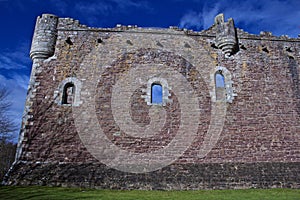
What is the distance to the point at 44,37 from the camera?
40.4 ft

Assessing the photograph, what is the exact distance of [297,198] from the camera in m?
7.92

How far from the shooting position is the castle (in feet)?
34.0

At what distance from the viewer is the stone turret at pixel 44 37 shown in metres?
12.1

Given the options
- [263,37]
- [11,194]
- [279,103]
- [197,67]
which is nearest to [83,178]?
[11,194]

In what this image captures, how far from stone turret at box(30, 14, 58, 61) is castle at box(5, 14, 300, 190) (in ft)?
0.17

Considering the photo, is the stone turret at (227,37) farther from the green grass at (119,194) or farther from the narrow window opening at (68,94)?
the narrow window opening at (68,94)

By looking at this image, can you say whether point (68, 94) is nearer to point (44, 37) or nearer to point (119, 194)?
point (44, 37)

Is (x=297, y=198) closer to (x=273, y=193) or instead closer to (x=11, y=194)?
(x=273, y=193)

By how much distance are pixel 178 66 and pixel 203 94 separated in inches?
74.3

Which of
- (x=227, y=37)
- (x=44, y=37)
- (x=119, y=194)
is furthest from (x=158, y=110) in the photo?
(x=44, y=37)

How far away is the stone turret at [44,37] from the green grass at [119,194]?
629cm

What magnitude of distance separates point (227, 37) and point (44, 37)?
30.7 feet

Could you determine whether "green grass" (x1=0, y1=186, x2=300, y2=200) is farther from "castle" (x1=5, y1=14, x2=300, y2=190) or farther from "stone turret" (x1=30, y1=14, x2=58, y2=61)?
"stone turret" (x1=30, y1=14, x2=58, y2=61)

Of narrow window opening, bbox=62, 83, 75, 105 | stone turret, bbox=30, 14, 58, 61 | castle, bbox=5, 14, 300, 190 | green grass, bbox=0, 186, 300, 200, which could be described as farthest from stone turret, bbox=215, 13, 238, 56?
stone turret, bbox=30, 14, 58, 61
